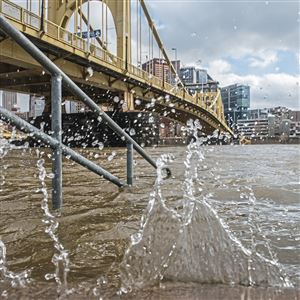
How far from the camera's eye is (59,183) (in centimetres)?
273

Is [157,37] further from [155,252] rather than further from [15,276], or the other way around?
[15,276]

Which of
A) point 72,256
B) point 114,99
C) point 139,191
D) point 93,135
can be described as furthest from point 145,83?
point 72,256

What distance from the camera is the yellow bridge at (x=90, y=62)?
48.0 feet

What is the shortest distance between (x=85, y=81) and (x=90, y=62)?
6.17ft

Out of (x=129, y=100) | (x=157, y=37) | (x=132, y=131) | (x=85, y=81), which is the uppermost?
(x=157, y=37)

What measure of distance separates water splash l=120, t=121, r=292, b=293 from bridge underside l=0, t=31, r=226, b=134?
1214 cm

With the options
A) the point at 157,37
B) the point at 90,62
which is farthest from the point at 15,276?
the point at 157,37

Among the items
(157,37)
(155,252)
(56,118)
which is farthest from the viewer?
(157,37)

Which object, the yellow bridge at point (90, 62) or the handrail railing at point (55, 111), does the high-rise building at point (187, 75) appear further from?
the handrail railing at point (55, 111)

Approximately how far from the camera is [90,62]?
1817cm

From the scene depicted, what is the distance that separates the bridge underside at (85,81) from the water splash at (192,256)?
39.8ft

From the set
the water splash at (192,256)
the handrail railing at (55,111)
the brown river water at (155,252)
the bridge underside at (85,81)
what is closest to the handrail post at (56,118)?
the handrail railing at (55,111)

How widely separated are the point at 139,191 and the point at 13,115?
1.70 m

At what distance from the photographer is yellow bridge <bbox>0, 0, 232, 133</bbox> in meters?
14.6
